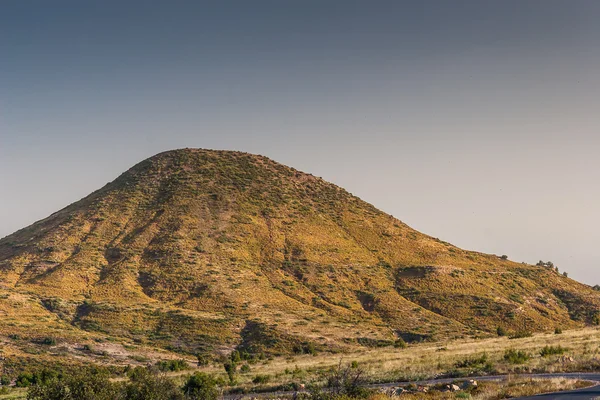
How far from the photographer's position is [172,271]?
264 feet

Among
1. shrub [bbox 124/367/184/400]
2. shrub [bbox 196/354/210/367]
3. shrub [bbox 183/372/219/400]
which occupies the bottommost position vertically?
shrub [bbox 196/354/210/367]

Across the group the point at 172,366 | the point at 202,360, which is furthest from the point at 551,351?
the point at 202,360

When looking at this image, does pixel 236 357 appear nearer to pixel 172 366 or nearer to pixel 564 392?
pixel 172 366

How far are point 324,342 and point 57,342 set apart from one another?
3004cm

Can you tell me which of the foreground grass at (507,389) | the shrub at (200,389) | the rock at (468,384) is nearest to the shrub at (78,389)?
the shrub at (200,389)

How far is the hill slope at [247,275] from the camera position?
218 feet

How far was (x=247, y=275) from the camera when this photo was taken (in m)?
81.9

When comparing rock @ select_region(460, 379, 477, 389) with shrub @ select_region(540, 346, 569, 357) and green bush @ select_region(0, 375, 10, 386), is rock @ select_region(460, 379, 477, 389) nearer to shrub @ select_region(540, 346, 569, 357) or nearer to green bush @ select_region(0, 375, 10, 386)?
shrub @ select_region(540, 346, 569, 357)

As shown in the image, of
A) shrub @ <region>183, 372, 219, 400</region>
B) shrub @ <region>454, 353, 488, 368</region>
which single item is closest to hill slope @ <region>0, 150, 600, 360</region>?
shrub @ <region>454, 353, 488, 368</region>

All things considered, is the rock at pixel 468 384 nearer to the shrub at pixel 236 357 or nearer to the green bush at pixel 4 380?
the shrub at pixel 236 357

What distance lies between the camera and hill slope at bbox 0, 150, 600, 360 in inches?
2621

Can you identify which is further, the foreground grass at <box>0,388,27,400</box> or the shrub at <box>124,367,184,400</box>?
the foreground grass at <box>0,388,27,400</box>

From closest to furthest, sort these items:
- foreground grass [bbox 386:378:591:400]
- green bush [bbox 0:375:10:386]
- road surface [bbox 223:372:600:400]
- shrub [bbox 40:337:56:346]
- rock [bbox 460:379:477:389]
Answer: road surface [bbox 223:372:600:400] → foreground grass [bbox 386:378:591:400] → rock [bbox 460:379:477:389] → green bush [bbox 0:375:10:386] → shrub [bbox 40:337:56:346]

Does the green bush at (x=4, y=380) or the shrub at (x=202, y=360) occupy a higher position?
the shrub at (x=202, y=360)
